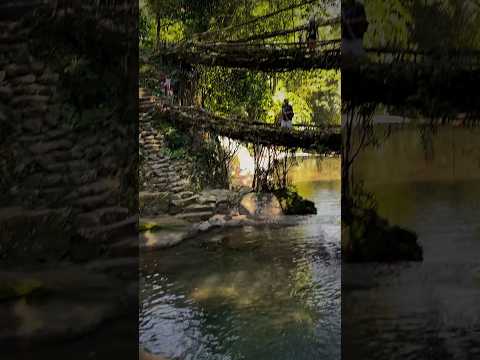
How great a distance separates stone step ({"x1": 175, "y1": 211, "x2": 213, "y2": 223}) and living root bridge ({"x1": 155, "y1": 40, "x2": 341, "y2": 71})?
89cm

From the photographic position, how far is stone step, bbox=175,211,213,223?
103 inches

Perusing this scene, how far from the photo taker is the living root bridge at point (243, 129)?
8.92 ft

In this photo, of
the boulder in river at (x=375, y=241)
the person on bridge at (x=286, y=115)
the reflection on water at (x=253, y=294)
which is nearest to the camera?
the boulder in river at (x=375, y=241)

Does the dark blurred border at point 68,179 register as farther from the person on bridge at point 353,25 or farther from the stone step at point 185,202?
the person on bridge at point 353,25

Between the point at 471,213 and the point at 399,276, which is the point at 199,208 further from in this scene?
the point at 471,213

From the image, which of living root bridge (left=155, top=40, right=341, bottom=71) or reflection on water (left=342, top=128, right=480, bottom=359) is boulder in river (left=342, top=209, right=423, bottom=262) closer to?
reflection on water (left=342, top=128, right=480, bottom=359)

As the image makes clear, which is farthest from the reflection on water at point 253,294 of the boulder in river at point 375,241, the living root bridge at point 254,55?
the living root bridge at point 254,55

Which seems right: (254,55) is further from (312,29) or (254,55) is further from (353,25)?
(353,25)

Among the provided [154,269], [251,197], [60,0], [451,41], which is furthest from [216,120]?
[451,41]

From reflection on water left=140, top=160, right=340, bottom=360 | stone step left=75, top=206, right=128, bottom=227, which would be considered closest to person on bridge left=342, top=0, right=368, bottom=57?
reflection on water left=140, top=160, right=340, bottom=360

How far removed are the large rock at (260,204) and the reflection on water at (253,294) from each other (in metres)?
0.10

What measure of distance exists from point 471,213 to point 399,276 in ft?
1.36

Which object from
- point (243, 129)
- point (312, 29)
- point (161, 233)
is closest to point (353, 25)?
point (312, 29)

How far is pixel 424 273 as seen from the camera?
188 cm
